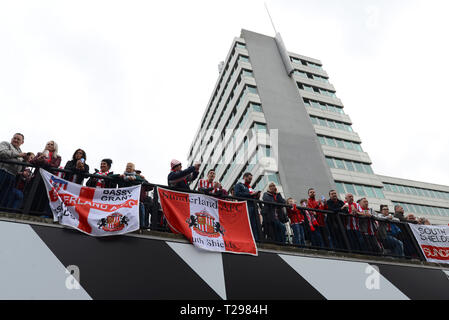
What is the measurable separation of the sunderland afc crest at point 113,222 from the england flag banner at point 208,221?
31.1 inches

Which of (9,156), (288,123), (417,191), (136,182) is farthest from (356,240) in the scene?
(417,191)

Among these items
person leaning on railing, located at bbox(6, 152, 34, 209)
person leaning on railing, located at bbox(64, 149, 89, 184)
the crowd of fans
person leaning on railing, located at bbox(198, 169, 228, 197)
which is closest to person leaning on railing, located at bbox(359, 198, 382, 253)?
the crowd of fans

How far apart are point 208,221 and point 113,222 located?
1.76m

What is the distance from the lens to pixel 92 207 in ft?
17.5

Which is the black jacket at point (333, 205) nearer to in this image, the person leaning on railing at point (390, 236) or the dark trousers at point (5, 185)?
the person leaning on railing at point (390, 236)

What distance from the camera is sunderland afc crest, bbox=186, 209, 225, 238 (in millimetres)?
5762

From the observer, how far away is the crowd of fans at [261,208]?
5465 mm

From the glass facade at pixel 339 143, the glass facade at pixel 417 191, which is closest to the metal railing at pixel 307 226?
the glass facade at pixel 339 143
